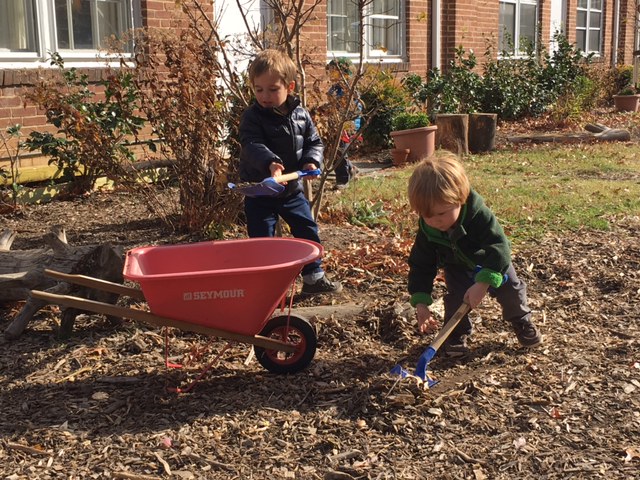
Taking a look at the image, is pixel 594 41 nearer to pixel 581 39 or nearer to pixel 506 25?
pixel 581 39

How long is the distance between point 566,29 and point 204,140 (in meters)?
16.7

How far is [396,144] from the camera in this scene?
36.1 feet

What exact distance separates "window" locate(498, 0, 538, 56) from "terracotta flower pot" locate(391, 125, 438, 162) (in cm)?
662

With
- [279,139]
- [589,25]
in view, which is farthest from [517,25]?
[279,139]

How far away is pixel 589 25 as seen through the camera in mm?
22016

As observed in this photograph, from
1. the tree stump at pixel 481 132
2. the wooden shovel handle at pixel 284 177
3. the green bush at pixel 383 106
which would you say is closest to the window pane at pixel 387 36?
the green bush at pixel 383 106

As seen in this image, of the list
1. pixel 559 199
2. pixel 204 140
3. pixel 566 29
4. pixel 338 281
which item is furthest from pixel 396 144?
pixel 566 29

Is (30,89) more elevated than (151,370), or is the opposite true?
(30,89)

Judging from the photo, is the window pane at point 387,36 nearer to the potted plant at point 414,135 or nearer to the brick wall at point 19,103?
the potted plant at point 414,135

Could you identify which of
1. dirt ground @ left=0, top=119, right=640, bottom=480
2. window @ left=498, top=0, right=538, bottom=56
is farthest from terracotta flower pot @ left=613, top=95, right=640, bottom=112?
dirt ground @ left=0, top=119, right=640, bottom=480

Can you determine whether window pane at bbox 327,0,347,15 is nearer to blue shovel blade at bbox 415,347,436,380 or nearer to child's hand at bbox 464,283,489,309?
child's hand at bbox 464,283,489,309

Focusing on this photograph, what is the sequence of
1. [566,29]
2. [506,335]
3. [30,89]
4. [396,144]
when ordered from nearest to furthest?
[506,335]
[30,89]
[396,144]
[566,29]

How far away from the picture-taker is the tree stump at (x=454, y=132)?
11.8 meters

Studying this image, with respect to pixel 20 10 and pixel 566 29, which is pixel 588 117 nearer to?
pixel 566 29
